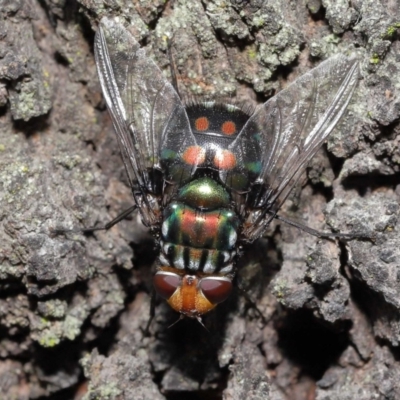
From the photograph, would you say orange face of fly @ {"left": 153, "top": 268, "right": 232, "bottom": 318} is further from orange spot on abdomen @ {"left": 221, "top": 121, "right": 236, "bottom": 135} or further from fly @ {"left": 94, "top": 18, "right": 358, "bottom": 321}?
orange spot on abdomen @ {"left": 221, "top": 121, "right": 236, "bottom": 135}

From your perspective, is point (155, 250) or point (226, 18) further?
point (155, 250)

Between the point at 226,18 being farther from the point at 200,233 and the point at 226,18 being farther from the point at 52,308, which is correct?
the point at 52,308

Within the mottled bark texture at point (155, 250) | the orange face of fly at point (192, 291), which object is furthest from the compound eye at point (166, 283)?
the mottled bark texture at point (155, 250)

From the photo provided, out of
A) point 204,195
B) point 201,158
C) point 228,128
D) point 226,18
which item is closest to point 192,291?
point 204,195

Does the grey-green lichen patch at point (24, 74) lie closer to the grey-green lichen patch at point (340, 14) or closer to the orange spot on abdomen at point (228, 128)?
the orange spot on abdomen at point (228, 128)

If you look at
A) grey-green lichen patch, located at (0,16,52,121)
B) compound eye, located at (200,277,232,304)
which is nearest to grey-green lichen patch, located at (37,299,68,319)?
compound eye, located at (200,277,232,304)

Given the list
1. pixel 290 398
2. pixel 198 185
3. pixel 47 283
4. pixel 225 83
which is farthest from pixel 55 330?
pixel 225 83

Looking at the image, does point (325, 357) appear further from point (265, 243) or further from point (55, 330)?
point (55, 330)
